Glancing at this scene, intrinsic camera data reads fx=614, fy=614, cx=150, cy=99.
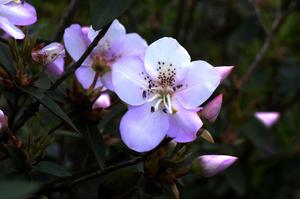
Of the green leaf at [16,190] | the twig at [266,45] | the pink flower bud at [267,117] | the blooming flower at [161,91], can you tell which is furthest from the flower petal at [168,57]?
the twig at [266,45]

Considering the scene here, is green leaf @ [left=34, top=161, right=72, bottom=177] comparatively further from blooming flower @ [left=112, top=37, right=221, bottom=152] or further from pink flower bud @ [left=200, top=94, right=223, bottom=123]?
pink flower bud @ [left=200, top=94, right=223, bottom=123]

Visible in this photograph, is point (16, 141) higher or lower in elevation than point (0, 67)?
lower

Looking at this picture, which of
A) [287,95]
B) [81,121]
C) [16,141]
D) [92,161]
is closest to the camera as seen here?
[16,141]

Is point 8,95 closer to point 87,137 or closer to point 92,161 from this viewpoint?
point 87,137

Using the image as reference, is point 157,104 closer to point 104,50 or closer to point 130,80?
point 130,80

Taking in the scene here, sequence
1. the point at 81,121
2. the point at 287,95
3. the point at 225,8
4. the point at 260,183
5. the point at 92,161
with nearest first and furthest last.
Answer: the point at 81,121 → the point at 92,161 → the point at 260,183 → the point at 287,95 → the point at 225,8

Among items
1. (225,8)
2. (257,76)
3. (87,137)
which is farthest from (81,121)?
(225,8)
